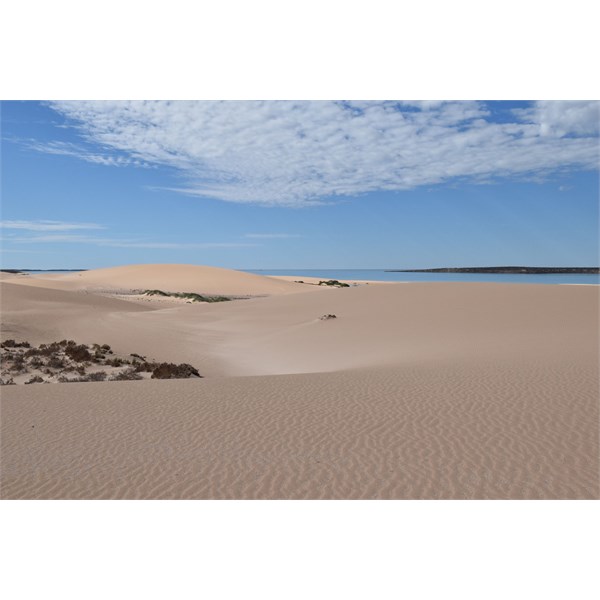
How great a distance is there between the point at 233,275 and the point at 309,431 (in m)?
84.6

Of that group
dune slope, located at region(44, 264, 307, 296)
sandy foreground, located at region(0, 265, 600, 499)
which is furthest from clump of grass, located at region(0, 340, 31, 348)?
dune slope, located at region(44, 264, 307, 296)

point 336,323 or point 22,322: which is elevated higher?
point 22,322

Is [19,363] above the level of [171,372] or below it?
above

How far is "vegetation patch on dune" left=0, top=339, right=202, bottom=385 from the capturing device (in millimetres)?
12828

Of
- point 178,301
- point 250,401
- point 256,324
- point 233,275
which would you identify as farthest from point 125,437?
point 233,275

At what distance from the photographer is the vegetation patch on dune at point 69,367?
1283 centimetres

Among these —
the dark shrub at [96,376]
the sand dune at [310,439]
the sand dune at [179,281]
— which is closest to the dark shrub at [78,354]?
the dark shrub at [96,376]

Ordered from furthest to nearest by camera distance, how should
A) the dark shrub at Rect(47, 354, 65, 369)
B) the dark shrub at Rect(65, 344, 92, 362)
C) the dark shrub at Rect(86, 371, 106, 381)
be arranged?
the dark shrub at Rect(65, 344, 92, 362), the dark shrub at Rect(47, 354, 65, 369), the dark shrub at Rect(86, 371, 106, 381)

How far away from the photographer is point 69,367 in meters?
13.9

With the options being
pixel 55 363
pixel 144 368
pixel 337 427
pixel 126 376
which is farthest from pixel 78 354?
pixel 337 427

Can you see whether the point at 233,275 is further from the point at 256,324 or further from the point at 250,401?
the point at 250,401

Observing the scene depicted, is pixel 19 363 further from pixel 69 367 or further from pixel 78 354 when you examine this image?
pixel 78 354

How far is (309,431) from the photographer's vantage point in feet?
24.2

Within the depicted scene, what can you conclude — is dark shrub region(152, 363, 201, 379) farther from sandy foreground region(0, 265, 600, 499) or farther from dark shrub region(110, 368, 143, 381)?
sandy foreground region(0, 265, 600, 499)
